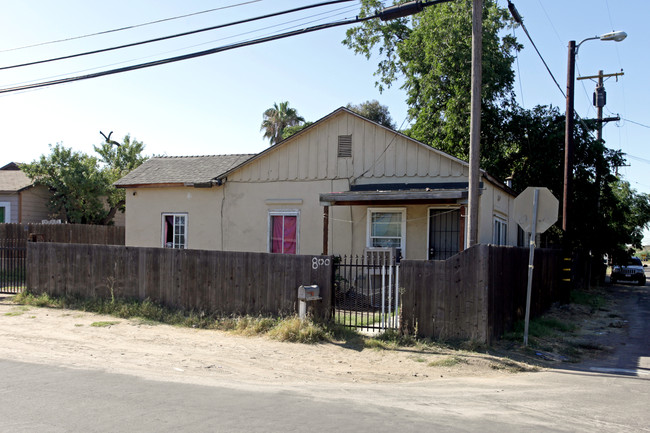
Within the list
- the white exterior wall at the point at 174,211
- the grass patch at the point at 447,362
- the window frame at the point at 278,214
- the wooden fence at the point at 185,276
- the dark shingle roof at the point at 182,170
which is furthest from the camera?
the dark shingle roof at the point at 182,170

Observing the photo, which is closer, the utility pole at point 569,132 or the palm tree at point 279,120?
the utility pole at point 569,132

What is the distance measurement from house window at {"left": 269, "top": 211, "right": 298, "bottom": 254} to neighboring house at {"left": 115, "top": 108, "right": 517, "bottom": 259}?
31 millimetres

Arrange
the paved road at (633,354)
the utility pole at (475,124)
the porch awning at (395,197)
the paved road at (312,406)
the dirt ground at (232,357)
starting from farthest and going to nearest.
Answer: the porch awning at (395,197), the utility pole at (475,124), the paved road at (633,354), the dirt ground at (232,357), the paved road at (312,406)

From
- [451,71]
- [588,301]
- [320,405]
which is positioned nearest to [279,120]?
[451,71]

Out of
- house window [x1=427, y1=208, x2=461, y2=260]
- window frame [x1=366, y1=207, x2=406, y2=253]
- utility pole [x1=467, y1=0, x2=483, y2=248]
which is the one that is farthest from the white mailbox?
house window [x1=427, y1=208, x2=461, y2=260]

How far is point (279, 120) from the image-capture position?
158 feet

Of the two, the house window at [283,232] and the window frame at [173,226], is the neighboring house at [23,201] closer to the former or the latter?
the window frame at [173,226]

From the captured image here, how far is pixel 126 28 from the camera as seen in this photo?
40.8 feet

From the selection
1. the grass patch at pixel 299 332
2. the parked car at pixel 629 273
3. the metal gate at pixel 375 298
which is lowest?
the parked car at pixel 629 273

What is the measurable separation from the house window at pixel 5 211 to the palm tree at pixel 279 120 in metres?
27.0

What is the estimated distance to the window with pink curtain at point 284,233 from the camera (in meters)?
16.2

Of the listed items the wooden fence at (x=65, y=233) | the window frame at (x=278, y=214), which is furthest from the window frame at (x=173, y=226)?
the wooden fence at (x=65, y=233)

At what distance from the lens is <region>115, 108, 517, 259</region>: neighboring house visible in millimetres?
14422

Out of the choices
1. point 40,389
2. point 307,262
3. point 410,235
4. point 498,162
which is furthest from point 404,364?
point 498,162
